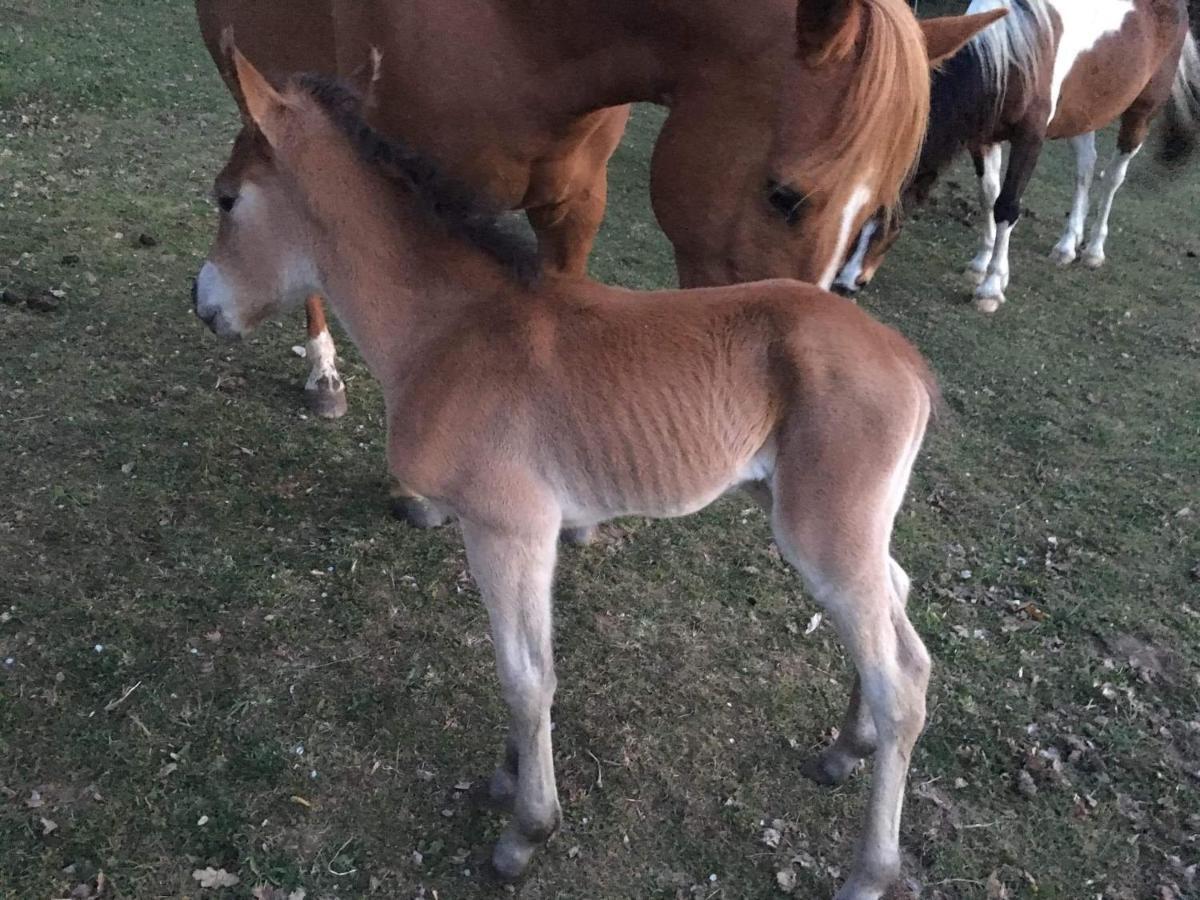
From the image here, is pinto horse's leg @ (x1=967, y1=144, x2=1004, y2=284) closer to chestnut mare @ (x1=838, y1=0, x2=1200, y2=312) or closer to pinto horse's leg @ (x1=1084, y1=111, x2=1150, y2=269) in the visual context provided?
chestnut mare @ (x1=838, y1=0, x2=1200, y2=312)

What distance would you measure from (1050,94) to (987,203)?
764 millimetres

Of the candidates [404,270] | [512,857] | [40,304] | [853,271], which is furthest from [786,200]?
[40,304]

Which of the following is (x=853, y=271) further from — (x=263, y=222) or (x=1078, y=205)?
(x=1078, y=205)

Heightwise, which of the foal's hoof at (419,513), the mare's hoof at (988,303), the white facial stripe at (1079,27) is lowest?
the mare's hoof at (988,303)

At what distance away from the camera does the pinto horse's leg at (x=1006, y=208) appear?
17.8 ft

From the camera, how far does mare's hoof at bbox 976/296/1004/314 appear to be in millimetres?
5633

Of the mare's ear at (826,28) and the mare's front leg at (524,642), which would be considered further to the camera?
the mare's front leg at (524,642)

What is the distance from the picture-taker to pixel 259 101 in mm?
1993

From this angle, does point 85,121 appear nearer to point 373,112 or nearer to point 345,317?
point 373,112

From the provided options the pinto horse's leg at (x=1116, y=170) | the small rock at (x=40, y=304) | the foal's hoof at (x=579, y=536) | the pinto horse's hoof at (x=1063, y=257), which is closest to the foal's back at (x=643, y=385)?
the foal's hoof at (x=579, y=536)

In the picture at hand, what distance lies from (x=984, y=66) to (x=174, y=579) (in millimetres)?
4743

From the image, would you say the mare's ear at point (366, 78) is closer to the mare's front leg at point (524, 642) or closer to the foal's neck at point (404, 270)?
the foal's neck at point (404, 270)

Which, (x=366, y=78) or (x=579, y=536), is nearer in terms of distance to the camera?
(x=366, y=78)

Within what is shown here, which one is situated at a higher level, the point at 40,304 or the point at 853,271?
the point at 853,271
